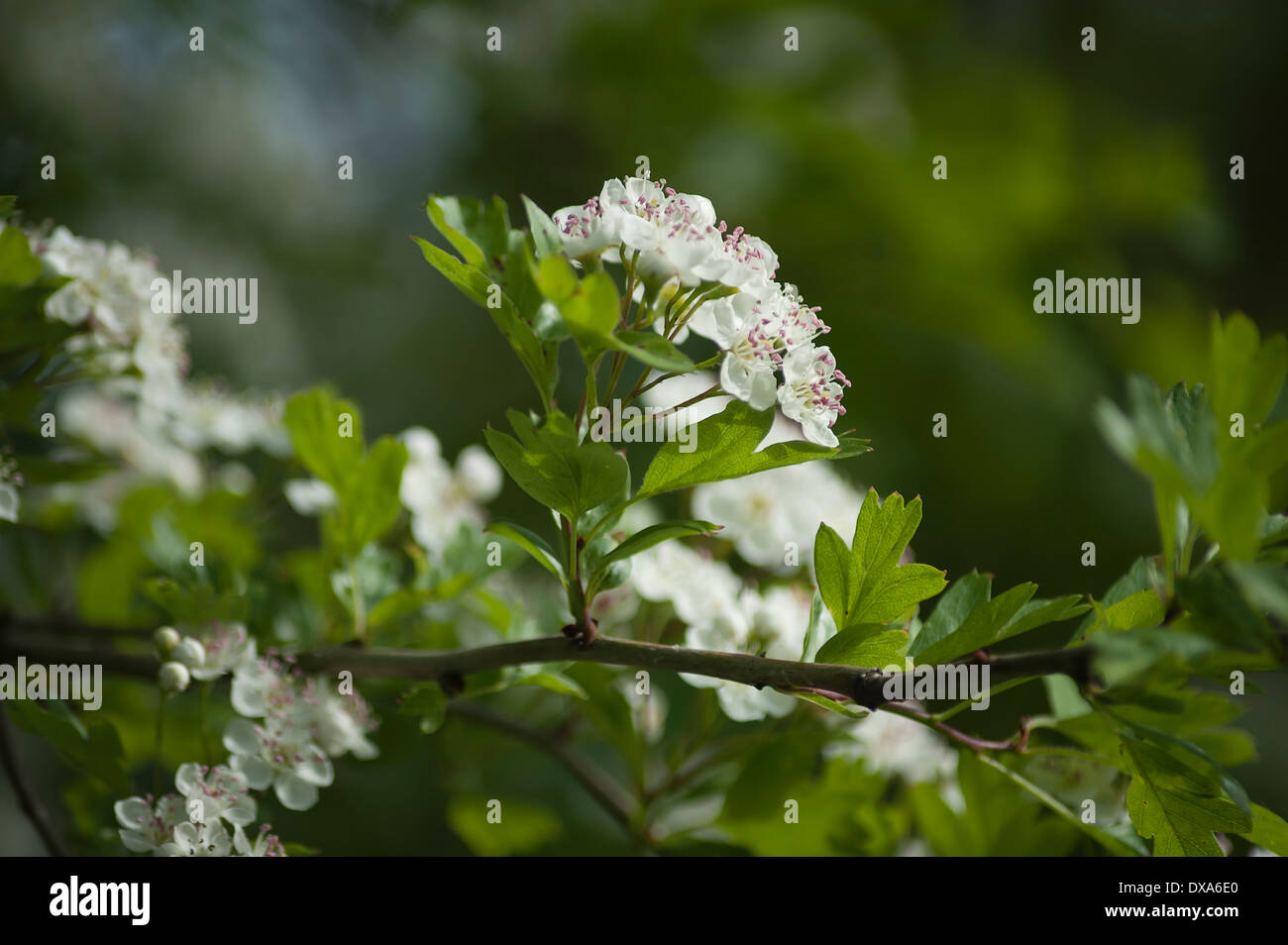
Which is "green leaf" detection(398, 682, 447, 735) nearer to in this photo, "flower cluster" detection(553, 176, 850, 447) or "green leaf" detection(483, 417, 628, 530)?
"green leaf" detection(483, 417, 628, 530)

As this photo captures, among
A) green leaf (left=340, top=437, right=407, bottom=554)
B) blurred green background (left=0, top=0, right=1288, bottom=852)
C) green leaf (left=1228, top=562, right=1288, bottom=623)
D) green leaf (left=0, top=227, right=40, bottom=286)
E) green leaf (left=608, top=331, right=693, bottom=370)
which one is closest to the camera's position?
green leaf (left=1228, top=562, right=1288, bottom=623)

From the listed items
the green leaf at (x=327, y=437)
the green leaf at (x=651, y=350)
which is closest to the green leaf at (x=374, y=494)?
the green leaf at (x=327, y=437)

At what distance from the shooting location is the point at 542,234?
642 mm

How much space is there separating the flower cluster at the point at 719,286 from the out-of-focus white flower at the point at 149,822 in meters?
0.52

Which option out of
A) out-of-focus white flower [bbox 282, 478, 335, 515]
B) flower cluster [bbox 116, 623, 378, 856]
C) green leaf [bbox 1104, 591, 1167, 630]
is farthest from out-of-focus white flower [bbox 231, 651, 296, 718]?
green leaf [bbox 1104, 591, 1167, 630]

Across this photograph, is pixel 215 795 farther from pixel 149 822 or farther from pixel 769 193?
pixel 769 193

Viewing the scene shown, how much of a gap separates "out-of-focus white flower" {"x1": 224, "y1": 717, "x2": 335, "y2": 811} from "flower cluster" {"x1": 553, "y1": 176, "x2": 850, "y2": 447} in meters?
0.45

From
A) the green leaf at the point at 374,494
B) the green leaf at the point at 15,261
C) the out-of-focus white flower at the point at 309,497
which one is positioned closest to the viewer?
the green leaf at the point at 15,261

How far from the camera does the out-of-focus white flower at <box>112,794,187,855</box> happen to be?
0.76m

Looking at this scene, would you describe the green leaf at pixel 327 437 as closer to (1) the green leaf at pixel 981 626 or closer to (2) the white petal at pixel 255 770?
(2) the white petal at pixel 255 770

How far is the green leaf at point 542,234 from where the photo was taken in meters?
0.63

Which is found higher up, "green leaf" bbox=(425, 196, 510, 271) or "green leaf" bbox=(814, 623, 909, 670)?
"green leaf" bbox=(425, 196, 510, 271)

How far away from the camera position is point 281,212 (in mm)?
2000

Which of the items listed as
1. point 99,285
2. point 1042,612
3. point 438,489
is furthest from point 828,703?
point 99,285
